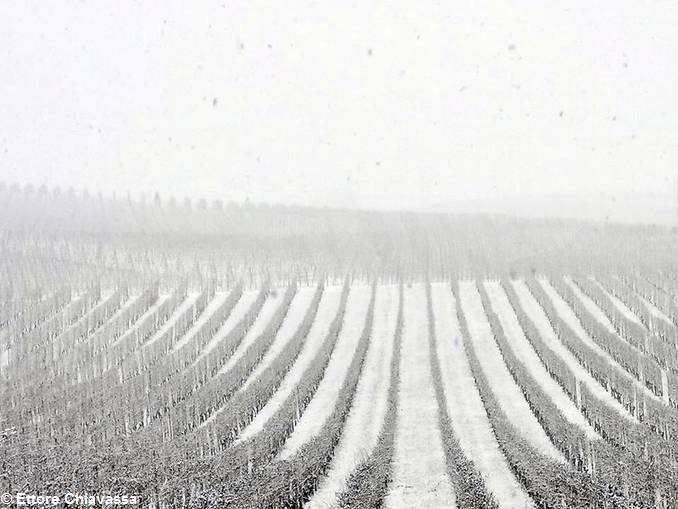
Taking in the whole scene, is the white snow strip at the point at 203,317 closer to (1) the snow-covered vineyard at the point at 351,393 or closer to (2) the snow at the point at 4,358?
(1) the snow-covered vineyard at the point at 351,393

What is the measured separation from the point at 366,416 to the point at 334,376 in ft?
28.1

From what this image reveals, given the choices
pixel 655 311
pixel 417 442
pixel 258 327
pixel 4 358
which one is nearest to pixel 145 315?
pixel 258 327

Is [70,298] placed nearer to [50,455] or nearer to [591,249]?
[50,455]

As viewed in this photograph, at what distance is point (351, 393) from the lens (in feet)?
145

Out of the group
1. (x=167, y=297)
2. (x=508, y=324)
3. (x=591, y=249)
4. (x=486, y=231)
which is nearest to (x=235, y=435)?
(x=508, y=324)

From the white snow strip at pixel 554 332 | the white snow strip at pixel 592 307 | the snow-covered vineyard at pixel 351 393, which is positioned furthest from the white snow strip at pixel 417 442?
the white snow strip at pixel 592 307

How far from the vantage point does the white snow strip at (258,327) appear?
52.6 m

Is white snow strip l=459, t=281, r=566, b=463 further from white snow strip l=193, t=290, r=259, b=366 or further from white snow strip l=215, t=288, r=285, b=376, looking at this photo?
white snow strip l=193, t=290, r=259, b=366

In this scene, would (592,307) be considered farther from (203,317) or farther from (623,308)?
(203,317)

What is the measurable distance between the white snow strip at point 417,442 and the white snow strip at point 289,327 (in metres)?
9.21

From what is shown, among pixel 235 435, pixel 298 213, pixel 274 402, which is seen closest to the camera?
pixel 235 435

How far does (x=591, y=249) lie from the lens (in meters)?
92.4

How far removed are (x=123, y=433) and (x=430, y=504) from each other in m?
17.8

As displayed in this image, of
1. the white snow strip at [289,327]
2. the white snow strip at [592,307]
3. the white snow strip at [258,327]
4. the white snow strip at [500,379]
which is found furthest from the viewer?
the white snow strip at [592,307]
